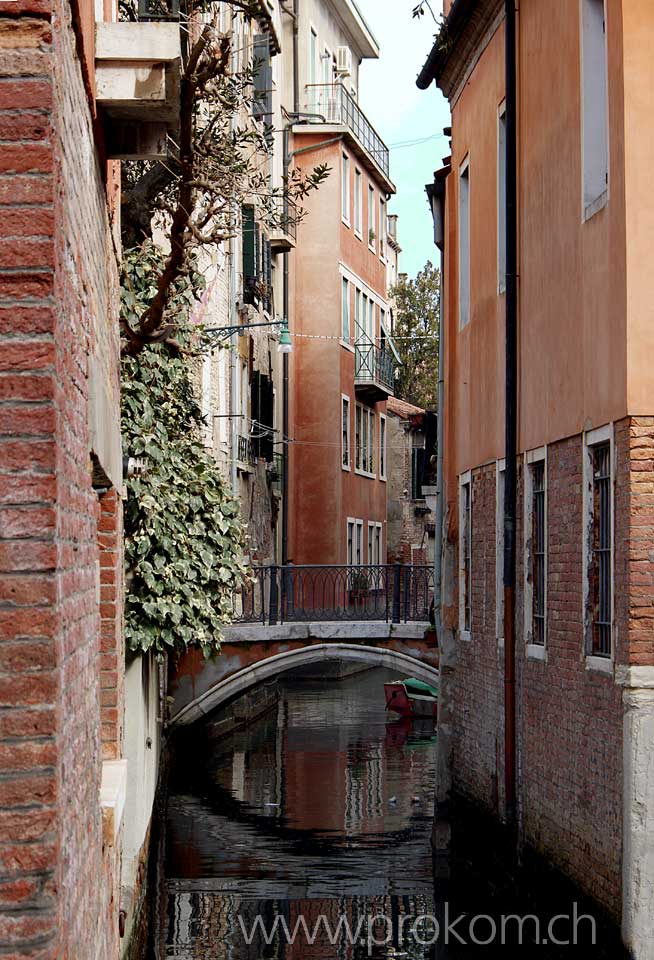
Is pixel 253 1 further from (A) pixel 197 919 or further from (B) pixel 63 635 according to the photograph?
(A) pixel 197 919

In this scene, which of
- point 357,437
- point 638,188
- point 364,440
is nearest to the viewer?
point 638,188

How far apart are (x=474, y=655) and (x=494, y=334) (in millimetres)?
3304

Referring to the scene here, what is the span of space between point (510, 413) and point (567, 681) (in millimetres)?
2940

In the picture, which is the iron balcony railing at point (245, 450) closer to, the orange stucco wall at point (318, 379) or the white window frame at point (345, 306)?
the orange stucco wall at point (318, 379)

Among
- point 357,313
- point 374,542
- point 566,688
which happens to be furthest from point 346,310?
point 566,688

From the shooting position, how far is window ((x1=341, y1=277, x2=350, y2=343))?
36.3 metres

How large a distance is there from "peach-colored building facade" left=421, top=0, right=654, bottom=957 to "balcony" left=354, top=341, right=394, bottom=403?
2135 cm

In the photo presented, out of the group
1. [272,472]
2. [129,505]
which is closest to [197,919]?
[129,505]

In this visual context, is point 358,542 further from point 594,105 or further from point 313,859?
point 594,105

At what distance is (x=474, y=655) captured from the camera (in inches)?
610

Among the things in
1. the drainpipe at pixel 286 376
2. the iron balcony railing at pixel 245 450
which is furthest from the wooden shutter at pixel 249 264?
the drainpipe at pixel 286 376

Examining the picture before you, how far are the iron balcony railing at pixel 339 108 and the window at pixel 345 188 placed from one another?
2.38 feet

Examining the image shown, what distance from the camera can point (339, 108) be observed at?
36281 millimetres

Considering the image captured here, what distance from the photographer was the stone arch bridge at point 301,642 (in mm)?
22656
